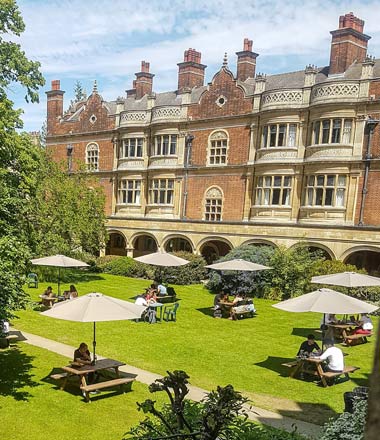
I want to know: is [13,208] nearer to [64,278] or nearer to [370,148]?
[64,278]

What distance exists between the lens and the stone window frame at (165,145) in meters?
37.3

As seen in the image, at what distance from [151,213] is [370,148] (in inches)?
678

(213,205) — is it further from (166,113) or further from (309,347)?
(309,347)

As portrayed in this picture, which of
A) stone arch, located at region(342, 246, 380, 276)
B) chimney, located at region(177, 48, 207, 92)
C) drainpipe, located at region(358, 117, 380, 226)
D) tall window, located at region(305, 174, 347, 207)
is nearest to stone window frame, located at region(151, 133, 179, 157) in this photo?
chimney, located at region(177, 48, 207, 92)

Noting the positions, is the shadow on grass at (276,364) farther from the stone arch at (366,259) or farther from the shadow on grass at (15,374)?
the stone arch at (366,259)

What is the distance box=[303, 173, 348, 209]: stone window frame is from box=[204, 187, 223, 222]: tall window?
22.1ft

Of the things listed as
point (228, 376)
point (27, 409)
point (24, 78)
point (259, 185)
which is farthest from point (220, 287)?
point (27, 409)

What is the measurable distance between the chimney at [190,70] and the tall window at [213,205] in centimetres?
1049

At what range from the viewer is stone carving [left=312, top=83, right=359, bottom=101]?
2819 centimetres

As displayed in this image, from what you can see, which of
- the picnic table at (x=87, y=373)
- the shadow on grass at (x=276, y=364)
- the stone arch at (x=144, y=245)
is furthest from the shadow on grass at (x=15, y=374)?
the stone arch at (x=144, y=245)

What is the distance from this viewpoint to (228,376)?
1262 cm

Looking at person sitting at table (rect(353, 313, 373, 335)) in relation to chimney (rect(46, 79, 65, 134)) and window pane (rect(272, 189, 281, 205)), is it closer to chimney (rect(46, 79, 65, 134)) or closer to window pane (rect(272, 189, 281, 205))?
window pane (rect(272, 189, 281, 205))

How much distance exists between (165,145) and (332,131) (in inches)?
536

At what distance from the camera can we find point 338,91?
93.4ft
